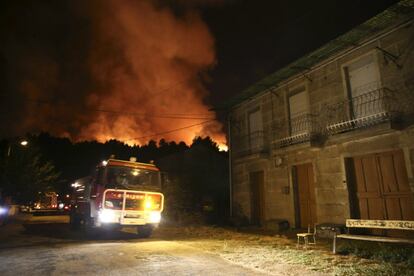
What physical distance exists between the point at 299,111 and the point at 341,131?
2.73 metres

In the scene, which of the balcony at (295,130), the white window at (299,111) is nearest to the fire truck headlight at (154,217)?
the balcony at (295,130)

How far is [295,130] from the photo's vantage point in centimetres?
1325

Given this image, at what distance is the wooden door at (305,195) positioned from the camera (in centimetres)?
1255

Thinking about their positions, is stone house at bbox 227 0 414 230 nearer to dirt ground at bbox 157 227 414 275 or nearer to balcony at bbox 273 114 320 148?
balcony at bbox 273 114 320 148

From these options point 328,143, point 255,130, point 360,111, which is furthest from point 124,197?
point 360,111

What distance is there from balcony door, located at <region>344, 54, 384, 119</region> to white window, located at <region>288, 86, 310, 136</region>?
1995 mm

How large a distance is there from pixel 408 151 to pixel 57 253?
10.5m

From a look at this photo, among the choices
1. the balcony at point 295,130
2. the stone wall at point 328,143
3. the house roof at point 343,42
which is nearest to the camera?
the house roof at point 343,42

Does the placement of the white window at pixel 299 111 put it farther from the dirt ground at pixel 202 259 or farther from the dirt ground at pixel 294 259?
the dirt ground at pixel 202 259

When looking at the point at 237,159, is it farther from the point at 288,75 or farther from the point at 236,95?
the point at 288,75

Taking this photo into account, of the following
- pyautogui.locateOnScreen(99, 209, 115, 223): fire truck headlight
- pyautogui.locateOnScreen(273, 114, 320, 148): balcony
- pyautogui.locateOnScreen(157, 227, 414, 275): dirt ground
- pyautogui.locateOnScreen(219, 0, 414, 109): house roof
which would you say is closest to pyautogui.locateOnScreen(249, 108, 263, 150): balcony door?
pyautogui.locateOnScreen(273, 114, 320, 148): balcony

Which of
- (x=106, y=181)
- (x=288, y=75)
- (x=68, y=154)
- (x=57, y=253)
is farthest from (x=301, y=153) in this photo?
(x=68, y=154)

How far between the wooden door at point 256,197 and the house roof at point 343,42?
14.9 ft

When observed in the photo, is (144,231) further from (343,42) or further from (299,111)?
(343,42)
